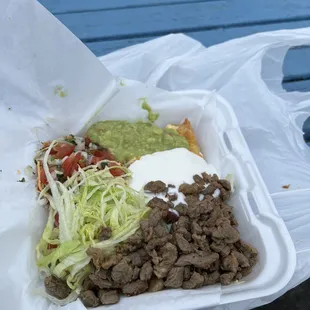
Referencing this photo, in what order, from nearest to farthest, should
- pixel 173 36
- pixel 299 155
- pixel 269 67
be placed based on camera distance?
pixel 299 155 → pixel 269 67 → pixel 173 36

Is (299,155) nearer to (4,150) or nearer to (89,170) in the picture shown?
(89,170)

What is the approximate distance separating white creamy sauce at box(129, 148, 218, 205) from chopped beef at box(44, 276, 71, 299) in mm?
343

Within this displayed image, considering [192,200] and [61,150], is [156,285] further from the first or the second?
[61,150]

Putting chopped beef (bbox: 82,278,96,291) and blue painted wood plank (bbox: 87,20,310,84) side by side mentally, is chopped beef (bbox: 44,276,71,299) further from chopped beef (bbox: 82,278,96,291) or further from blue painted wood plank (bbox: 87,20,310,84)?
blue painted wood plank (bbox: 87,20,310,84)

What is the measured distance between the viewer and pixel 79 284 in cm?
138

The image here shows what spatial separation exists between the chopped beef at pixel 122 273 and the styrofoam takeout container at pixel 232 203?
50 mm

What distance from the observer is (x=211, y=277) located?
1.38 m

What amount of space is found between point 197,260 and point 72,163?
0.47 meters

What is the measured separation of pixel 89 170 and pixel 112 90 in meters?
0.32

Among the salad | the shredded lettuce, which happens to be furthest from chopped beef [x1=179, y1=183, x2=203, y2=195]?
the shredded lettuce

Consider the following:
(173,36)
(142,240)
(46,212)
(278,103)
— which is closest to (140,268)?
(142,240)

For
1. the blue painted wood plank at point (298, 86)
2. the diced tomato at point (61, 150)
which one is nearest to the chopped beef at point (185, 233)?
the diced tomato at point (61, 150)

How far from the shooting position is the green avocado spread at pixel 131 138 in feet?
5.47

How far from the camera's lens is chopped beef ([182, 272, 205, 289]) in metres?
1.34
